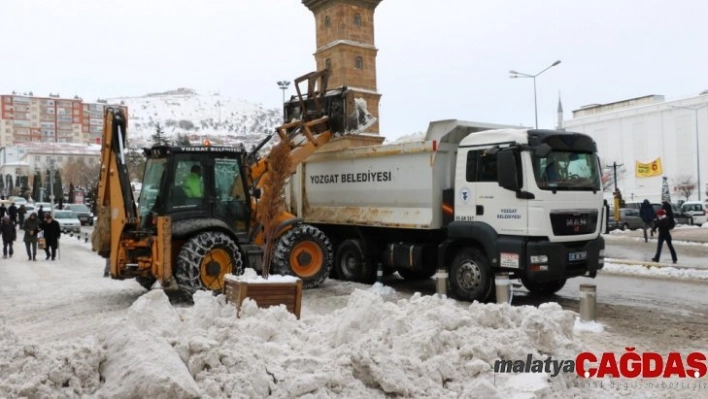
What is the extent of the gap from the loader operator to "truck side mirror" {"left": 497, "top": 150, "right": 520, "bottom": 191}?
16.1 feet

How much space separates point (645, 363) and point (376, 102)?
152ft

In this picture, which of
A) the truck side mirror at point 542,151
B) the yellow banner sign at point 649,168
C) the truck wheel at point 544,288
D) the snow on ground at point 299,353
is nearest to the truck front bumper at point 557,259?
the truck side mirror at point 542,151

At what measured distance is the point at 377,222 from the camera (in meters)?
11.8

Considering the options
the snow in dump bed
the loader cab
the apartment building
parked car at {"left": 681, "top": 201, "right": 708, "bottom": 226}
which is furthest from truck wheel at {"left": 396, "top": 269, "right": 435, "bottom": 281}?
the apartment building

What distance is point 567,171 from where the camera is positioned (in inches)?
386

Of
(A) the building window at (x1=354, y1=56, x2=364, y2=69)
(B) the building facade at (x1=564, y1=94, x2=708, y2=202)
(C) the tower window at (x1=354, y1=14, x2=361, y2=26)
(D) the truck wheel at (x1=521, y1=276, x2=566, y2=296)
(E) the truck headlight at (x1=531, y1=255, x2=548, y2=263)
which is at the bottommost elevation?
(D) the truck wheel at (x1=521, y1=276, x2=566, y2=296)

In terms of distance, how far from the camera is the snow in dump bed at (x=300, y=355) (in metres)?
4.38

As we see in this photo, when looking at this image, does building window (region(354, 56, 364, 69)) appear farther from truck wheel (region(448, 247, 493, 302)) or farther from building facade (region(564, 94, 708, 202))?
truck wheel (region(448, 247, 493, 302))

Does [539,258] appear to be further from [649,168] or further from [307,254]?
[649,168]

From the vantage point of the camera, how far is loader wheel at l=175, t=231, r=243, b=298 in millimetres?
9359

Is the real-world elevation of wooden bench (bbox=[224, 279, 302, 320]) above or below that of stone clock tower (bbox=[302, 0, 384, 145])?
below

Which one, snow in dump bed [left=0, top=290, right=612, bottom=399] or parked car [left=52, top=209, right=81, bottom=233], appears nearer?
snow in dump bed [left=0, top=290, right=612, bottom=399]

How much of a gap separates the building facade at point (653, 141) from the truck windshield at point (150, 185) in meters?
67.7

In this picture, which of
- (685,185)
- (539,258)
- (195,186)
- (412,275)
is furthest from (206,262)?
(685,185)
